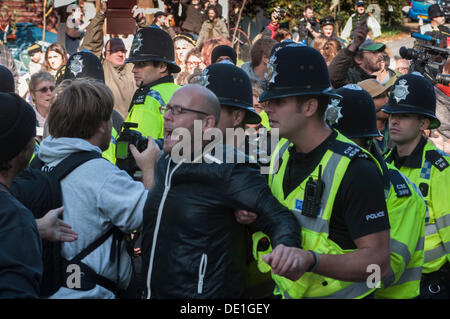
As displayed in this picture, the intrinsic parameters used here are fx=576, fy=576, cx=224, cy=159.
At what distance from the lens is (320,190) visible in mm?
2654

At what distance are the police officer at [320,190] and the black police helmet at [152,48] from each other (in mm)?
2358

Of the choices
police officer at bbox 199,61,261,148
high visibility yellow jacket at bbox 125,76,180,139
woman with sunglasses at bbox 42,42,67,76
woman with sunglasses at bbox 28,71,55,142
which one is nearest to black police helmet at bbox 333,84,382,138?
police officer at bbox 199,61,261,148

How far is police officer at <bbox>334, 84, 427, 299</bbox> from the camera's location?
3199 mm

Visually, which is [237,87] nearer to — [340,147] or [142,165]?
[142,165]

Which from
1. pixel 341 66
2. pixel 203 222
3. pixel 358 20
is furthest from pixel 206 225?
pixel 358 20

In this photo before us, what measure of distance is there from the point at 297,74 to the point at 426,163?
1675 millimetres

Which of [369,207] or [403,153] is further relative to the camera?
[403,153]

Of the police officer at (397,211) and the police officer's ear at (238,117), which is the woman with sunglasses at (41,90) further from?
the police officer at (397,211)

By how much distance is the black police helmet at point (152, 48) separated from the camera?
5.07m

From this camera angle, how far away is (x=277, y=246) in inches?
94.6

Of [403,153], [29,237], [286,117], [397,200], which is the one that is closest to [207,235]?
[286,117]

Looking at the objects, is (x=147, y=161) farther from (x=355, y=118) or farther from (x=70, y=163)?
(x=355, y=118)

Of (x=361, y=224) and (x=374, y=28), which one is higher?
(x=361, y=224)
